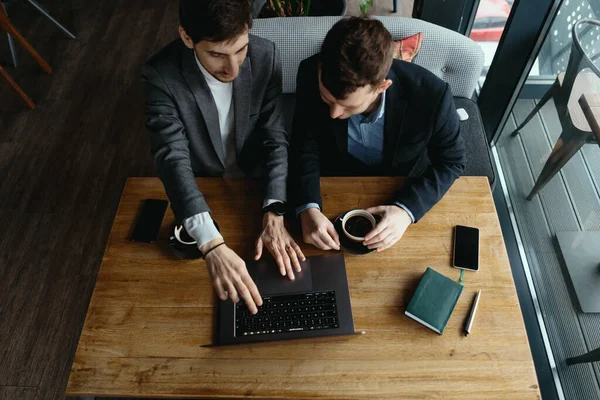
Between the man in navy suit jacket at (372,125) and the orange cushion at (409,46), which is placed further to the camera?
the orange cushion at (409,46)

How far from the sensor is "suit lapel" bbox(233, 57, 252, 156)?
149cm

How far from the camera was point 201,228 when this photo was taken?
4.40 ft

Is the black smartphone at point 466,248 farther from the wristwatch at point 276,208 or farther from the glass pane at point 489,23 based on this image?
the glass pane at point 489,23

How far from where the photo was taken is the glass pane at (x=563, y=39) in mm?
2004

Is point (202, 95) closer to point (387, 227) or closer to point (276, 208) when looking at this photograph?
point (276, 208)

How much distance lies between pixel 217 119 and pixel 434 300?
0.91 metres

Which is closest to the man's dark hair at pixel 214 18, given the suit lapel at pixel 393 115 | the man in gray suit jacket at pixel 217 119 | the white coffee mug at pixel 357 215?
the man in gray suit jacket at pixel 217 119

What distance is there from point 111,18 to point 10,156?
1.48 metres

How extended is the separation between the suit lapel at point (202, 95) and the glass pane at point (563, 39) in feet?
5.29

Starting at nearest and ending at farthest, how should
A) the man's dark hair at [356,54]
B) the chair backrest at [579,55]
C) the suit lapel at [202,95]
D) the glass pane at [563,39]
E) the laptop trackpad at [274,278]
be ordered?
the man's dark hair at [356,54] → the laptop trackpad at [274,278] → the suit lapel at [202,95] → the chair backrest at [579,55] → the glass pane at [563,39]

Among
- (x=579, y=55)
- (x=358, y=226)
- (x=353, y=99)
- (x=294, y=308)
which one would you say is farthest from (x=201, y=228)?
(x=579, y=55)

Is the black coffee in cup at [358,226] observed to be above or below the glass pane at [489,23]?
above

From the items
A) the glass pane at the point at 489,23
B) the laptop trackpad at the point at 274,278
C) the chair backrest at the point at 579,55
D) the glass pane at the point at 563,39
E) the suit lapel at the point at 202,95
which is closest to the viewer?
the laptop trackpad at the point at 274,278

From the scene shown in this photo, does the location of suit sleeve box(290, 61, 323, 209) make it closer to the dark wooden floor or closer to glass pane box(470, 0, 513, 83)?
the dark wooden floor
